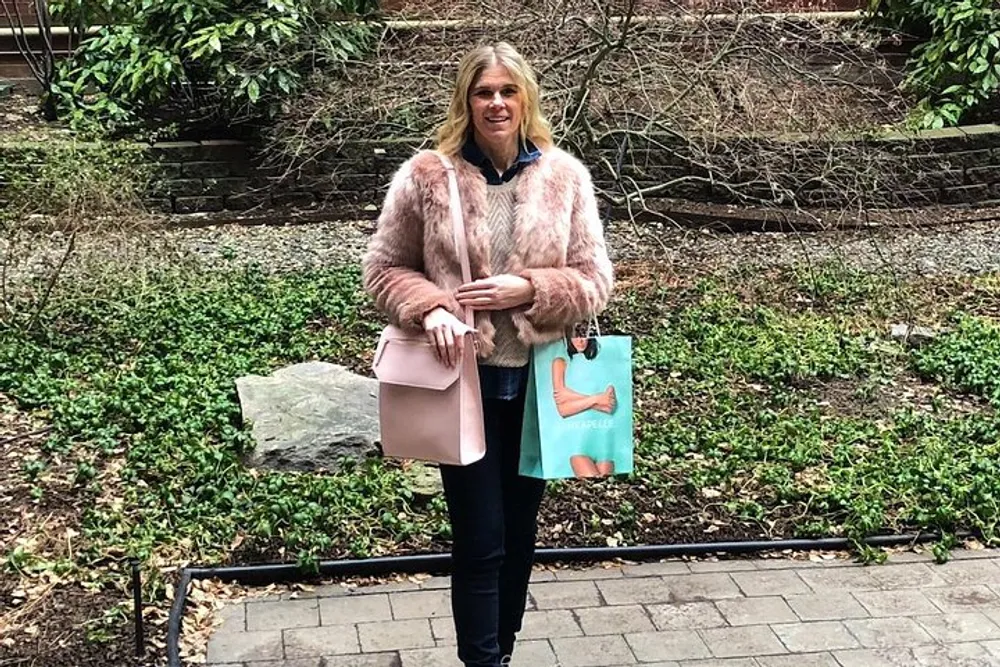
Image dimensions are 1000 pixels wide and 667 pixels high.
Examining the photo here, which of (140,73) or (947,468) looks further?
(140,73)

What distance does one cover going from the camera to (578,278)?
2.96 m

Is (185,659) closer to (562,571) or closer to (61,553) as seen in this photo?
(61,553)

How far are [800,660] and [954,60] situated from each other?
892 centimetres

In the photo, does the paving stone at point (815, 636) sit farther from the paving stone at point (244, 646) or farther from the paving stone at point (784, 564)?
the paving stone at point (244, 646)

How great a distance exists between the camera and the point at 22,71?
11.5 metres

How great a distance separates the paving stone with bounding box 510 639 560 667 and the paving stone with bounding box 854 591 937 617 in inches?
42.7

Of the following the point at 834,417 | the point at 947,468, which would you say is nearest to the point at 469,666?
the point at 947,468

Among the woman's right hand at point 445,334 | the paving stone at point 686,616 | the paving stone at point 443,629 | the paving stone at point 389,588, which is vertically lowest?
the paving stone at point 686,616

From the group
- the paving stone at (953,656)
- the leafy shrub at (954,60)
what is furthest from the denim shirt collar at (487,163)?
the leafy shrub at (954,60)

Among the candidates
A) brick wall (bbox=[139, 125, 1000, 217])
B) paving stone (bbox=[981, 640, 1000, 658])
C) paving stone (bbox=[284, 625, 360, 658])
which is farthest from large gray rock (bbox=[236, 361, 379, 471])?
brick wall (bbox=[139, 125, 1000, 217])

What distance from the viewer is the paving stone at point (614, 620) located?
12.2ft

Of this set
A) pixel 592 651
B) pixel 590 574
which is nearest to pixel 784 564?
pixel 590 574

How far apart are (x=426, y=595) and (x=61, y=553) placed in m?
1.27

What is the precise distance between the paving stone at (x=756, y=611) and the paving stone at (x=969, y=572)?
66 cm
